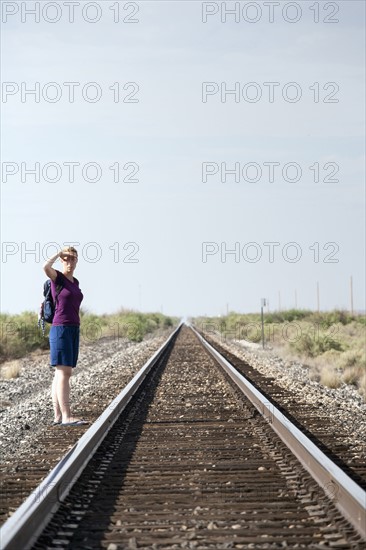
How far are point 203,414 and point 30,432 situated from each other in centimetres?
233

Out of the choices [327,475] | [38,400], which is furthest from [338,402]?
[327,475]

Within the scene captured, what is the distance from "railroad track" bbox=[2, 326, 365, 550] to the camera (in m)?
5.14

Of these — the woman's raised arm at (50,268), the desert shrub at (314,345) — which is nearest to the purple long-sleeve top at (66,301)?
the woman's raised arm at (50,268)

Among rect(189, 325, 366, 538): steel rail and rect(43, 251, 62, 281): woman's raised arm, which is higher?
rect(43, 251, 62, 281): woman's raised arm

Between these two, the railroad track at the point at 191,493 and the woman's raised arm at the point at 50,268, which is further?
the woman's raised arm at the point at 50,268

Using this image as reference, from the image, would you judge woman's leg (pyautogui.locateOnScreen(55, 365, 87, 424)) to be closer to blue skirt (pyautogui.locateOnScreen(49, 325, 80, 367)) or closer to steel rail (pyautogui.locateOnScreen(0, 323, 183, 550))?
blue skirt (pyautogui.locateOnScreen(49, 325, 80, 367))

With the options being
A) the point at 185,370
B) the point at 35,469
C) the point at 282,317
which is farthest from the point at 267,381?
the point at 282,317

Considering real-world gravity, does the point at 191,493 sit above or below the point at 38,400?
above

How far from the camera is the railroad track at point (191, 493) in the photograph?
514cm

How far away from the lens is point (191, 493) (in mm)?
6375

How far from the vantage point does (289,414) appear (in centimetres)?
1144

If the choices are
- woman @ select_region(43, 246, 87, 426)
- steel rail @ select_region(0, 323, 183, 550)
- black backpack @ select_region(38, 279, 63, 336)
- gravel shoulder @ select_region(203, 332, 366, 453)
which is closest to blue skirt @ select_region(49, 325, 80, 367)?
woman @ select_region(43, 246, 87, 426)

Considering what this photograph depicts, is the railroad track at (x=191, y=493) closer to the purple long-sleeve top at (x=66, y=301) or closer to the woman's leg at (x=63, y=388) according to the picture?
the woman's leg at (x=63, y=388)

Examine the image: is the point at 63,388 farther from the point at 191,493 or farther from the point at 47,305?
the point at 191,493
